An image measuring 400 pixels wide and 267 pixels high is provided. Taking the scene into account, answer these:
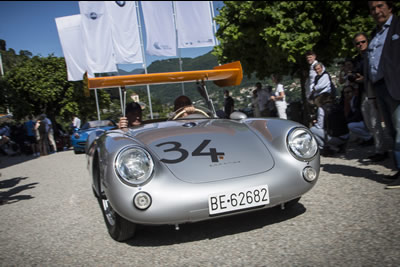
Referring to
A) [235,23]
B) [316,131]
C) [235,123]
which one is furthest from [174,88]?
[235,23]

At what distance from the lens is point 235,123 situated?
11.0 ft

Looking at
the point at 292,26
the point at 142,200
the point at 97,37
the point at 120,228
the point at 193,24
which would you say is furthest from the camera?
the point at 97,37

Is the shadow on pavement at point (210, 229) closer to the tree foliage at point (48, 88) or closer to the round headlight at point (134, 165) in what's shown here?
the round headlight at point (134, 165)

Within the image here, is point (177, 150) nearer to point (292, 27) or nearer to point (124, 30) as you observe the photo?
point (292, 27)

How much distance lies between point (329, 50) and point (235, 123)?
9.65 metres

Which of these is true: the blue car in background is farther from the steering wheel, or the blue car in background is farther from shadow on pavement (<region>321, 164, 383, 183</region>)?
shadow on pavement (<region>321, 164, 383, 183</region>)

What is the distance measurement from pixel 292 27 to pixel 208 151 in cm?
876

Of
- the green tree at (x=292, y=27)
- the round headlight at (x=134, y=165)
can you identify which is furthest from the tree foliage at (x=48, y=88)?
the round headlight at (x=134, y=165)

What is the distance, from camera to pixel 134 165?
242 cm

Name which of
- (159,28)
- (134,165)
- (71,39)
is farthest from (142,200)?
(71,39)

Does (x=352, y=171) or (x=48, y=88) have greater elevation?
(x=48, y=88)

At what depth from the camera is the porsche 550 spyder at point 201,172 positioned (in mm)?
2299

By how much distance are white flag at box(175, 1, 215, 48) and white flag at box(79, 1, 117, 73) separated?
342 cm

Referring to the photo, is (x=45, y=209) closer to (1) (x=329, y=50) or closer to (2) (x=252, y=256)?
(2) (x=252, y=256)
